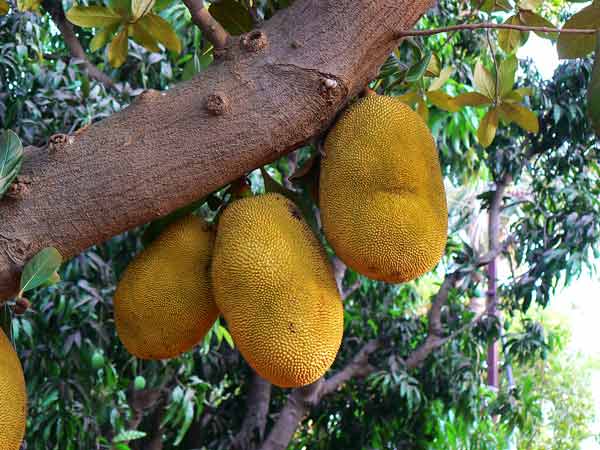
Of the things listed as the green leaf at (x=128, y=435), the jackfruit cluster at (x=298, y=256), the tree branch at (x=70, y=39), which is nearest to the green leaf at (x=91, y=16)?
the jackfruit cluster at (x=298, y=256)

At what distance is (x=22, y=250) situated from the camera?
58 cm

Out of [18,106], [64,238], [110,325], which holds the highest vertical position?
[64,238]

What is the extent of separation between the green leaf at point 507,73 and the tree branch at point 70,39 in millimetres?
1689

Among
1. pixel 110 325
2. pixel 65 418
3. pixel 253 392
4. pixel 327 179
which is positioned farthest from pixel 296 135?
pixel 253 392

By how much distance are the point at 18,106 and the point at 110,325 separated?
74cm

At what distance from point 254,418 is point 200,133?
2682 mm

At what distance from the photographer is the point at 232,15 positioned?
0.83 metres

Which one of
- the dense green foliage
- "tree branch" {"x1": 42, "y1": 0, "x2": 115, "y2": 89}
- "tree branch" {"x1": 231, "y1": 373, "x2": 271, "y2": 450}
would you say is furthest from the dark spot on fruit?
"tree branch" {"x1": 231, "y1": 373, "x2": 271, "y2": 450}

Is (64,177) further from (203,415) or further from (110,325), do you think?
(203,415)

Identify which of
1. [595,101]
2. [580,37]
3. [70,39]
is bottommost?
[70,39]

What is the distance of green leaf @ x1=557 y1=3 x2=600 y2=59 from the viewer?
80 centimetres

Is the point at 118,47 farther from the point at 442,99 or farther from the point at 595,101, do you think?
the point at 595,101

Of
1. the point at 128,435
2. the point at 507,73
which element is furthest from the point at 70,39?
the point at 507,73

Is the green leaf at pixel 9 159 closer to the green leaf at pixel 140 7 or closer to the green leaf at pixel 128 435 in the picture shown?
the green leaf at pixel 140 7
